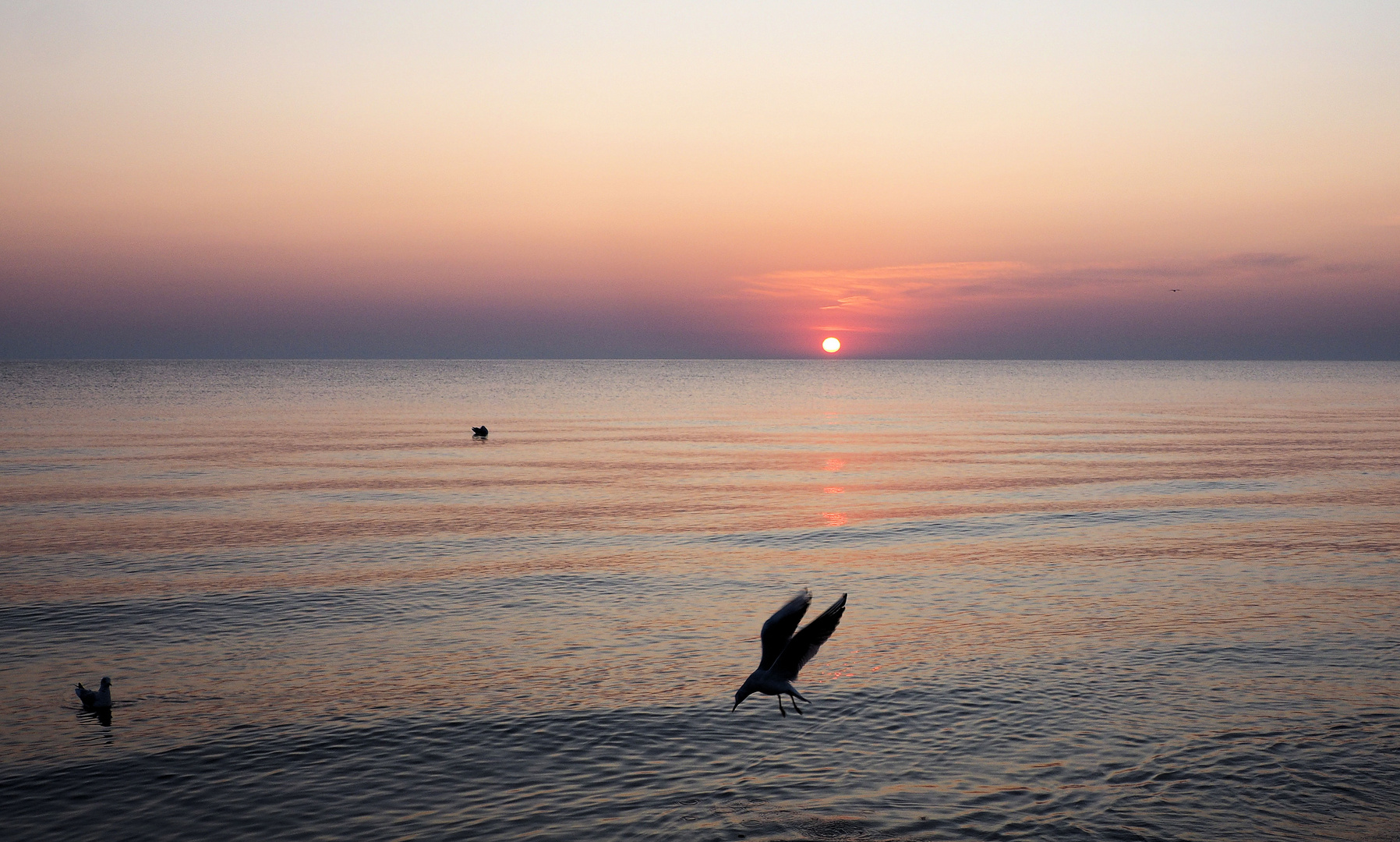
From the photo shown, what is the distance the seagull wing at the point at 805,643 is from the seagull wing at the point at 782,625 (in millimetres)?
136

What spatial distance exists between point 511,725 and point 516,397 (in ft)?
459

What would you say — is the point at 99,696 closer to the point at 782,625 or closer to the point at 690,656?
the point at 690,656

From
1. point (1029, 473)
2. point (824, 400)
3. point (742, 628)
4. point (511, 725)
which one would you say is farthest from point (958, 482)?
point (824, 400)

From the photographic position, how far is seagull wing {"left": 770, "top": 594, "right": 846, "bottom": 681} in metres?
13.1

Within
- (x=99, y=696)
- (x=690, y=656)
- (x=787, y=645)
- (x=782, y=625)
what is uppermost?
(x=782, y=625)

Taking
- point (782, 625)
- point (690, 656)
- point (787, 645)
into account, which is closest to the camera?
point (782, 625)

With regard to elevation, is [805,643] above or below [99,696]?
above

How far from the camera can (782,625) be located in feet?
43.6

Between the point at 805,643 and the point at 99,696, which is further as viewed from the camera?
the point at 99,696

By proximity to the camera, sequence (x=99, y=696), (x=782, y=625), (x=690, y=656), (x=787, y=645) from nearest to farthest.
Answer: (x=782, y=625) → (x=787, y=645) → (x=99, y=696) → (x=690, y=656)

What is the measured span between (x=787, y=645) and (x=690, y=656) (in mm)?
6954

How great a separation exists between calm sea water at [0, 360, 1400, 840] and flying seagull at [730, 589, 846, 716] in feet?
4.70

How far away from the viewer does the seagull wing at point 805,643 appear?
13.1m

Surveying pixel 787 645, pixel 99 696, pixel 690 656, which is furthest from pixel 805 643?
pixel 99 696
